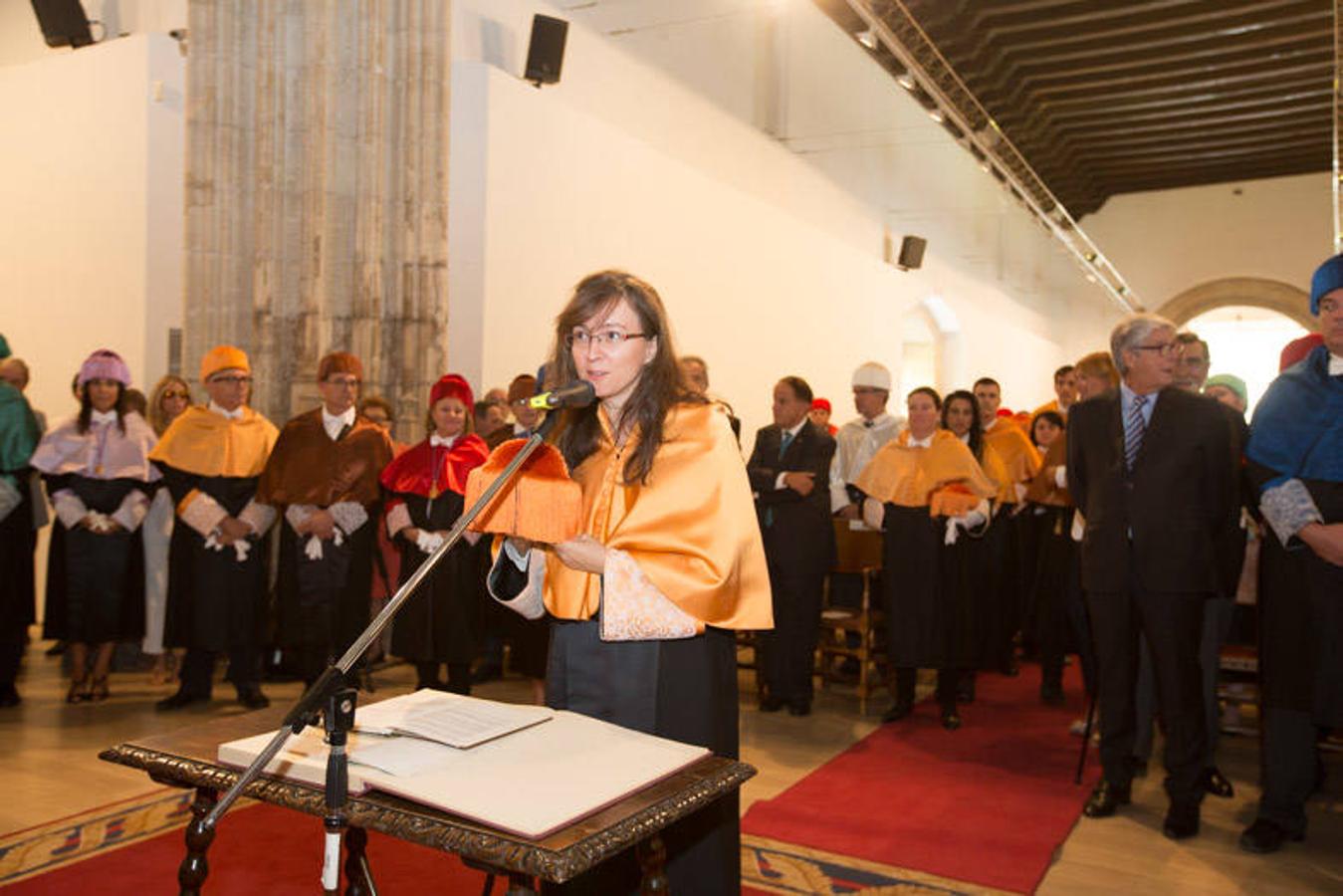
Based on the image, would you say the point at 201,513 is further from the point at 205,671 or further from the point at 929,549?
the point at 929,549

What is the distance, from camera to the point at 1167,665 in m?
3.76

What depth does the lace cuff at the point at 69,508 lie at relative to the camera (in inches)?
213

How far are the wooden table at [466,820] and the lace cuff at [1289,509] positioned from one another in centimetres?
255

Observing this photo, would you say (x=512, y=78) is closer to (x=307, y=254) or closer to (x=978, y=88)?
(x=307, y=254)

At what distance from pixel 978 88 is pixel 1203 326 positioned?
13.3 m

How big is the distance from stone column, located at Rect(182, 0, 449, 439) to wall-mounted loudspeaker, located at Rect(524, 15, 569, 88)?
0.70 metres

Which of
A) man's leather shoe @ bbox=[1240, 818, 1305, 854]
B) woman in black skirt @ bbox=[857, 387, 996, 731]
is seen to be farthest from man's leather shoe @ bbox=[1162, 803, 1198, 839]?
woman in black skirt @ bbox=[857, 387, 996, 731]

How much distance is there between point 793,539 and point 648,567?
370 centimetres

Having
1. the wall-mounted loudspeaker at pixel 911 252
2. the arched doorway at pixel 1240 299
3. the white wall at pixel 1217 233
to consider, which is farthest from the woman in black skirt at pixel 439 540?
the white wall at pixel 1217 233

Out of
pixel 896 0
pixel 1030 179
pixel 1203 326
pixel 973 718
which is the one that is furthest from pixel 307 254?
pixel 1203 326

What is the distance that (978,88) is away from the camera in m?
12.3

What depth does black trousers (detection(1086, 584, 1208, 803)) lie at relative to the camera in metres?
3.75

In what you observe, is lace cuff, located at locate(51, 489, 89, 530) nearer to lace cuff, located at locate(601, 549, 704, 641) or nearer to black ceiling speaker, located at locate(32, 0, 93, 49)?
black ceiling speaker, located at locate(32, 0, 93, 49)

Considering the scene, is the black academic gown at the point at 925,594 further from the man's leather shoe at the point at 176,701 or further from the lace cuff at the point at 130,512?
the lace cuff at the point at 130,512
